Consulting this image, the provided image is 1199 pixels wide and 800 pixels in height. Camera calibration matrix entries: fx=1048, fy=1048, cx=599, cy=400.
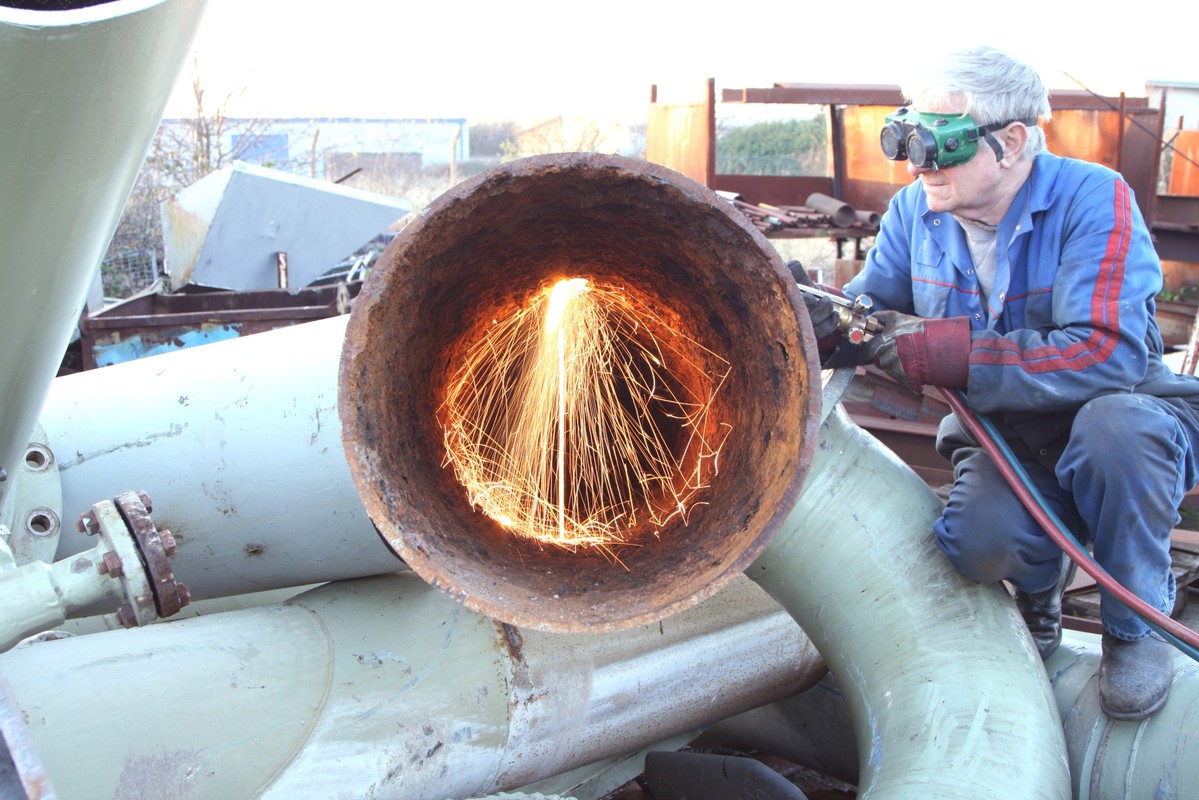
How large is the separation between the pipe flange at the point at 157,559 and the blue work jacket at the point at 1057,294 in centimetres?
141

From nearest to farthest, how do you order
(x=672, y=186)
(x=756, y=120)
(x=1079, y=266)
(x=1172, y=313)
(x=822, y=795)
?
(x=672, y=186), (x=1079, y=266), (x=822, y=795), (x=1172, y=313), (x=756, y=120)

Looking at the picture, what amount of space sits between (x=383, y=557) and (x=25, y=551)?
0.68 meters

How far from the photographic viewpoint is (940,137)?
200cm

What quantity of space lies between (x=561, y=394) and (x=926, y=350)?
0.88 meters

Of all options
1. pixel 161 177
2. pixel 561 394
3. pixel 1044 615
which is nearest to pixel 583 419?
pixel 561 394

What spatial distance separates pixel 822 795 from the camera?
9.25 feet

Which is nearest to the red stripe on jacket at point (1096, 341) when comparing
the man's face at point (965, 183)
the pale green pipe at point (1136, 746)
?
the man's face at point (965, 183)

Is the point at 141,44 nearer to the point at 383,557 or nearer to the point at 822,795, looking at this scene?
the point at 383,557

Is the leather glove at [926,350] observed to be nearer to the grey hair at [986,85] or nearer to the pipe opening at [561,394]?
the pipe opening at [561,394]

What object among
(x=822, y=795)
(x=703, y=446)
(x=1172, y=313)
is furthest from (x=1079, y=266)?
(x=1172, y=313)

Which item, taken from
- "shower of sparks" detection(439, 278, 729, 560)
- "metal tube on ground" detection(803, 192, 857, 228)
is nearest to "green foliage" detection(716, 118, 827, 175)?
"metal tube on ground" detection(803, 192, 857, 228)

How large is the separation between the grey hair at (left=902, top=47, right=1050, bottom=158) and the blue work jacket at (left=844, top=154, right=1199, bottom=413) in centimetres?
13

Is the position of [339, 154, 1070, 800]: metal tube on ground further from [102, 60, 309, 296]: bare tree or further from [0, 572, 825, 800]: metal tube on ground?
[102, 60, 309, 296]: bare tree

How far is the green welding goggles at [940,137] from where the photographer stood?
200 cm
